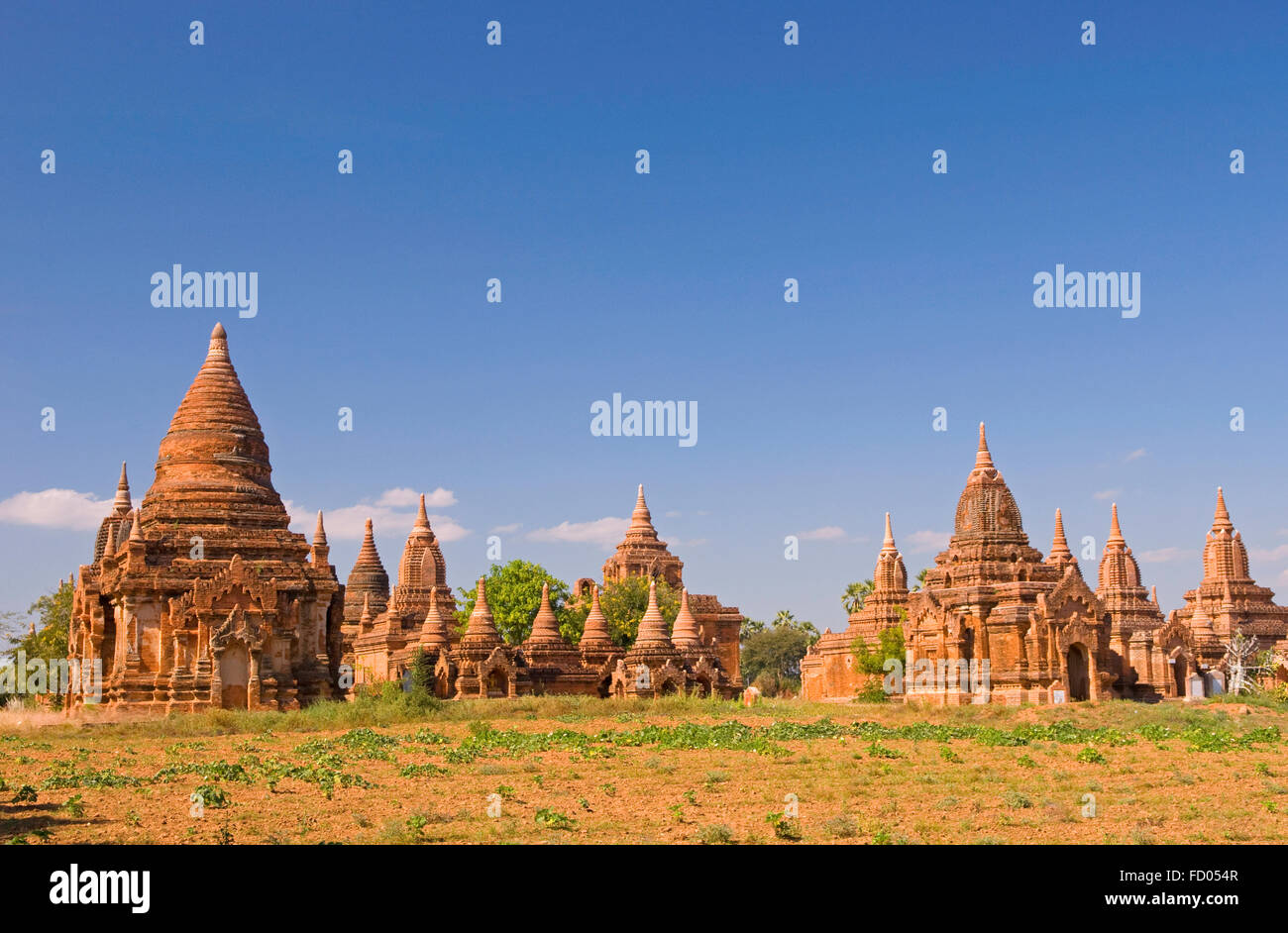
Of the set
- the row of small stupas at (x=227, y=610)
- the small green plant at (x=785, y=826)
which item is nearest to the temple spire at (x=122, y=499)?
the row of small stupas at (x=227, y=610)

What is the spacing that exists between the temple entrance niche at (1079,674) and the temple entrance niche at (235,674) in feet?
86.5

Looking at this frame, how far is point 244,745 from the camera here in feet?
89.6

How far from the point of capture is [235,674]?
1523 inches

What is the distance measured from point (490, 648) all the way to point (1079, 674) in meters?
20.6

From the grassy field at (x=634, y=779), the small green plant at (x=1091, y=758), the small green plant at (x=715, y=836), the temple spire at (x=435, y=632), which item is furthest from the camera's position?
the temple spire at (x=435, y=632)

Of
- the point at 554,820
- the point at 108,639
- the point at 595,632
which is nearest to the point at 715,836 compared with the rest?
the point at 554,820

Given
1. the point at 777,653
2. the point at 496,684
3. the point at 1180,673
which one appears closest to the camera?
the point at 496,684

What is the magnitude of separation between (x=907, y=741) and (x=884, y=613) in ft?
96.9

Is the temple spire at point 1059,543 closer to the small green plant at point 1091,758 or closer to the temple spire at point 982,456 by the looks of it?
the temple spire at point 982,456

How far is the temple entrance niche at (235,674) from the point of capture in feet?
126

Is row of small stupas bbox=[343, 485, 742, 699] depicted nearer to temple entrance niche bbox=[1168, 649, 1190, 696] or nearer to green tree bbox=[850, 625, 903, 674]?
green tree bbox=[850, 625, 903, 674]

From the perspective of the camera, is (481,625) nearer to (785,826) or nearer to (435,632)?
(435,632)

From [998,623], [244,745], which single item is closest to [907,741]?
[244,745]
